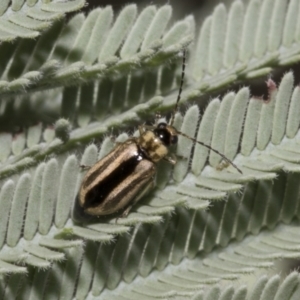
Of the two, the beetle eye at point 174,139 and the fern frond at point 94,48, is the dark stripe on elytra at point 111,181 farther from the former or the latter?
the fern frond at point 94,48

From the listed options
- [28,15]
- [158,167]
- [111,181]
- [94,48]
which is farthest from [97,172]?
[28,15]

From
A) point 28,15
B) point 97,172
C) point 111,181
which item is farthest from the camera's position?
point 111,181

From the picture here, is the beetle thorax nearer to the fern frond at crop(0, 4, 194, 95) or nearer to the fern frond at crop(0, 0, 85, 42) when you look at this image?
the fern frond at crop(0, 4, 194, 95)

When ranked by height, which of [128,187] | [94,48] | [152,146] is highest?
[94,48]

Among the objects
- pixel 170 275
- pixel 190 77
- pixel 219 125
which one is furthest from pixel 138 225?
pixel 190 77

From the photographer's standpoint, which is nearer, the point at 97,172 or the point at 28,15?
the point at 28,15

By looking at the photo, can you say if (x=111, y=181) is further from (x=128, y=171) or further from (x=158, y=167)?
(x=158, y=167)
